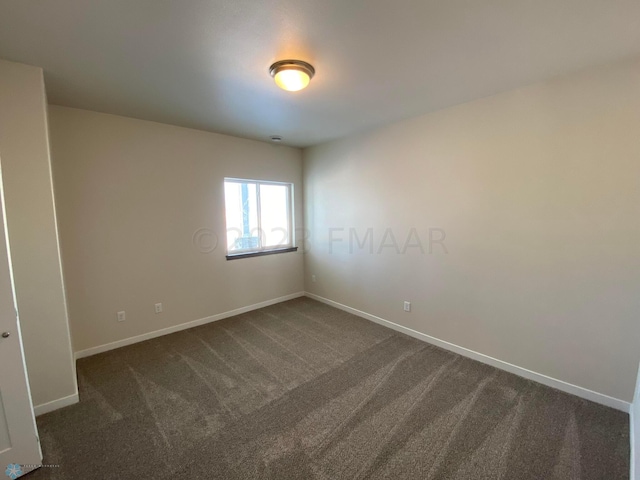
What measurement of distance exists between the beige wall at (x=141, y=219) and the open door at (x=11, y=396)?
143cm

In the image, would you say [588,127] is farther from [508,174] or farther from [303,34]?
[303,34]

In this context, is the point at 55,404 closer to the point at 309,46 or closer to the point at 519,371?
the point at 309,46

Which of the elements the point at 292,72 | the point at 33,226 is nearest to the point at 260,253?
the point at 33,226

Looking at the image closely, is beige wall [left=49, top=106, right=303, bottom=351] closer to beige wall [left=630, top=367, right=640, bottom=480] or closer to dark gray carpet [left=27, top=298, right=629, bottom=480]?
dark gray carpet [left=27, top=298, right=629, bottom=480]

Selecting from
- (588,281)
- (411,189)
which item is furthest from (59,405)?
(588,281)

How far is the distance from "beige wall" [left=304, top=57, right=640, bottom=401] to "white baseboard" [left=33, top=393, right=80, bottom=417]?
3148 mm

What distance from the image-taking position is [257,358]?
2836mm

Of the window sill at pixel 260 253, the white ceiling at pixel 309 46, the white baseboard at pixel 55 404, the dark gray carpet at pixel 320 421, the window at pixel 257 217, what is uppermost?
the white ceiling at pixel 309 46

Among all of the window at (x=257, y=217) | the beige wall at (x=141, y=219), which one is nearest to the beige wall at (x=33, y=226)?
the beige wall at (x=141, y=219)

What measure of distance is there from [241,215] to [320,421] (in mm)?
2945

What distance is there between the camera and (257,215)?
14.1 ft

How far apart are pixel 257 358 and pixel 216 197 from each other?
212 cm

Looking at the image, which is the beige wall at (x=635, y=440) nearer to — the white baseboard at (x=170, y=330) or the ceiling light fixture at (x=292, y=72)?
the ceiling light fixture at (x=292, y=72)

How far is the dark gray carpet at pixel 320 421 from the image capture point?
5.33 feet
